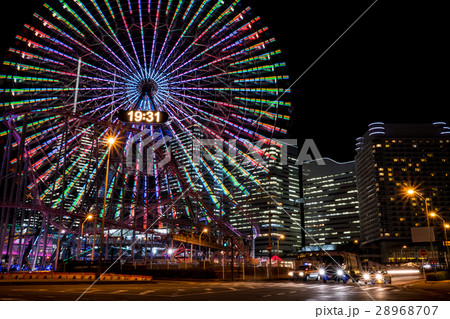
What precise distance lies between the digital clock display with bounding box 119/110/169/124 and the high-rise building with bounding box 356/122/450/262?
491ft

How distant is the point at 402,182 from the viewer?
164 m

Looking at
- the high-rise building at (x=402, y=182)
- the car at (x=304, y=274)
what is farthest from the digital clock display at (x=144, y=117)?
the high-rise building at (x=402, y=182)

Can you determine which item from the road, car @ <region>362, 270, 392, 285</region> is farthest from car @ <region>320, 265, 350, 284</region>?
the road

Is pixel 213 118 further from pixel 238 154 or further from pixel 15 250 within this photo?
pixel 15 250

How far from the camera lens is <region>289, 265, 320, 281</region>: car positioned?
3906 centimetres

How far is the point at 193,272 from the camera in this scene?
37094mm

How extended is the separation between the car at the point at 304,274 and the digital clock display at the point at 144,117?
26.0m

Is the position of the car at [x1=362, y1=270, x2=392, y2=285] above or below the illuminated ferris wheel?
below

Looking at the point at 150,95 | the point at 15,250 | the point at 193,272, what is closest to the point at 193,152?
the point at 150,95

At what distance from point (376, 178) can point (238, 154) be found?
138736 mm

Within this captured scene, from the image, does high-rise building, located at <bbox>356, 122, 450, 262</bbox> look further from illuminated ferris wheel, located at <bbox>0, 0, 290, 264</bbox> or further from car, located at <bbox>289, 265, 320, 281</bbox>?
illuminated ferris wheel, located at <bbox>0, 0, 290, 264</bbox>

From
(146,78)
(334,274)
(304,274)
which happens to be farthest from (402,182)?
(146,78)

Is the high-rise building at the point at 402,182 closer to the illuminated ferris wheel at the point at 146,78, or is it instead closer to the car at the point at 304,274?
the car at the point at 304,274

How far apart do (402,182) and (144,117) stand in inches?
6432
